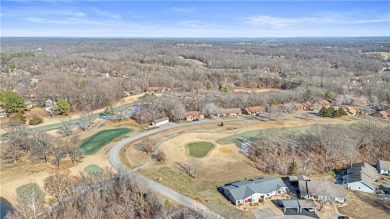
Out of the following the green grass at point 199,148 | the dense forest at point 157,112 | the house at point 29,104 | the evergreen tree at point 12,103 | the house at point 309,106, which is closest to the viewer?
the dense forest at point 157,112

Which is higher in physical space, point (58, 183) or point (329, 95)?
point (329, 95)

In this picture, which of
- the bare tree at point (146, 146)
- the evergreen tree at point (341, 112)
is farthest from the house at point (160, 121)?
the evergreen tree at point (341, 112)

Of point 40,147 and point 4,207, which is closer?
point 4,207

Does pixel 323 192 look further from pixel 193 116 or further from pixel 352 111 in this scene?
pixel 352 111

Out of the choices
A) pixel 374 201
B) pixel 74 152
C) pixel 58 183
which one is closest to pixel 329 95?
pixel 374 201

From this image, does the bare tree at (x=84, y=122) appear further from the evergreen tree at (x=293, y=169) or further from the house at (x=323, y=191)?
the house at (x=323, y=191)

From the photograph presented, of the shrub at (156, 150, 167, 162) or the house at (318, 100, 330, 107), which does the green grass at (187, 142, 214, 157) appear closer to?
the shrub at (156, 150, 167, 162)
